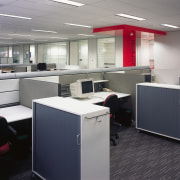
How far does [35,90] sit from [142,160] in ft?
5.18

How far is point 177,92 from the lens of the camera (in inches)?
123

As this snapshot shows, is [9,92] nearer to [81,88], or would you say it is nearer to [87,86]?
[81,88]

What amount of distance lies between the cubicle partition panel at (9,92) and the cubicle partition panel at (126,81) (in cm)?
201

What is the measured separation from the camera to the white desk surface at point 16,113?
248cm

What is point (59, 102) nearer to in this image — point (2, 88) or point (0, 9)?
point (2, 88)

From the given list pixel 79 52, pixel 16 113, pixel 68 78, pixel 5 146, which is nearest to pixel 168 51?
pixel 79 52

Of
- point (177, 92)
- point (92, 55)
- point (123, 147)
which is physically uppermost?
point (92, 55)

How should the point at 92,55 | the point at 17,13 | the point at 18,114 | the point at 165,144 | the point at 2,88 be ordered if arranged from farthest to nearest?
the point at 92,55, the point at 17,13, the point at 165,144, the point at 2,88, the point at 18,114

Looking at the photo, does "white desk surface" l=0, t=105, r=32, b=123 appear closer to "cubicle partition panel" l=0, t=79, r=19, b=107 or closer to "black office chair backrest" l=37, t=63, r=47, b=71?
"cubicle partition panel" l=0, t=79, r=19, b=107

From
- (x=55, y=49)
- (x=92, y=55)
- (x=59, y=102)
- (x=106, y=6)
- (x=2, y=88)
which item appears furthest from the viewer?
(x=55, y=49)

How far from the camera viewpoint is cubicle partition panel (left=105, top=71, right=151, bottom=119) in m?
4.03

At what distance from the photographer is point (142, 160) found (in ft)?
8.86

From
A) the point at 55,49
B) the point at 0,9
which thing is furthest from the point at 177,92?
the point at 55,49

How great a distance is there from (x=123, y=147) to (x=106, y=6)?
8.58 feet
